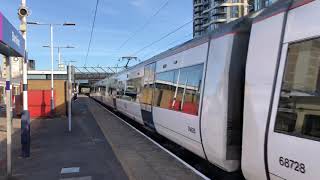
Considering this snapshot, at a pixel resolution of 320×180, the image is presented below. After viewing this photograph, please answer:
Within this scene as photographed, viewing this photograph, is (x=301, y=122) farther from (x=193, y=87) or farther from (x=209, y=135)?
(x=193, y=87)

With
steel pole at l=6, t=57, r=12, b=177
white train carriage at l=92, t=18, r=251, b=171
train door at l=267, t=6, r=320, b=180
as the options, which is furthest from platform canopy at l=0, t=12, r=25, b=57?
train door at l=267, t=6, r=320, b=180

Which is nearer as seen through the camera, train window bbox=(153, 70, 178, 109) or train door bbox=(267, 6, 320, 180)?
train door bbox=(267, 6, 320, 180)

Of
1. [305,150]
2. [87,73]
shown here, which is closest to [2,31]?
[305,150]

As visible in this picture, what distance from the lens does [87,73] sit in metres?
108

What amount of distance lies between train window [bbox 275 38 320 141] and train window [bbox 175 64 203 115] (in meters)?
3.67

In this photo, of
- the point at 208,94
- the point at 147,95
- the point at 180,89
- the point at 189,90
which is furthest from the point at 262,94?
the point at 147,95

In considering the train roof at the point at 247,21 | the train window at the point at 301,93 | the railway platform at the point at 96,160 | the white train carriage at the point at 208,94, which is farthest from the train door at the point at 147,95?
the train window at the point at 301,93

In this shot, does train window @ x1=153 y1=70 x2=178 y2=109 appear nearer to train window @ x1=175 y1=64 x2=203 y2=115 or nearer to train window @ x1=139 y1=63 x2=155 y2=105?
train window @ x1=175 y1=64 x2=203 y2=115

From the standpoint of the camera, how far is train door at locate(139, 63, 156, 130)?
1664 centimetres

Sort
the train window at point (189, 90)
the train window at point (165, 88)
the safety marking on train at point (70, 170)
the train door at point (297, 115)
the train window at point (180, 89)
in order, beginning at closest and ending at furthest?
the train door at point (297, 115), the train window at point (189, 90), the train window at point (180, 89), the safety marking on train at point (70, 170), the train window at point (165, 88)

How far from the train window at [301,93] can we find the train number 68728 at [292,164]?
315 millimetres

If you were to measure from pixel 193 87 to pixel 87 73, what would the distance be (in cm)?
9936

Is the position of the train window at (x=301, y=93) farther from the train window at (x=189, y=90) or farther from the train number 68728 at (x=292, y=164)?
the train window at (x=189, y=90)

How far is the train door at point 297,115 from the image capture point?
18.6 feet
